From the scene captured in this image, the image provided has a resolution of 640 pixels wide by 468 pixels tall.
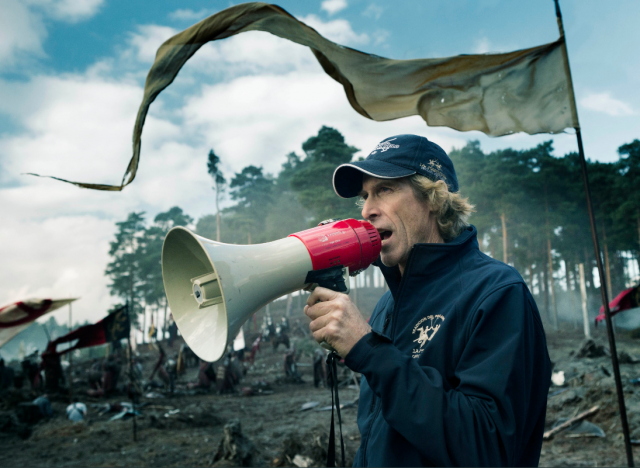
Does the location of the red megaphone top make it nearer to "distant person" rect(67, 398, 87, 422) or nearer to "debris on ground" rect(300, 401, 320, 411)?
"debris on ground" rect(300, 401, 320, 411)

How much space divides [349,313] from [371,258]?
1.51 ft

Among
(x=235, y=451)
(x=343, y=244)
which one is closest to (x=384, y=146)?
(x=343, y=244)

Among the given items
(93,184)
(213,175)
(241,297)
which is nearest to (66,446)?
(93,184)

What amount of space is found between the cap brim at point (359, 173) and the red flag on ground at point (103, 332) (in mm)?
9575

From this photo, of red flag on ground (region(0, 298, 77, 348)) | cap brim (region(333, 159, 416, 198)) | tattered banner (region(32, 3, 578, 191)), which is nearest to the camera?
cap brim (region(333, 159, 416, 198))

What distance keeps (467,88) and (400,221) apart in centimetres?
140

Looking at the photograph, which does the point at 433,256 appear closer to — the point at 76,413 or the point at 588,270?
the point at 76,413

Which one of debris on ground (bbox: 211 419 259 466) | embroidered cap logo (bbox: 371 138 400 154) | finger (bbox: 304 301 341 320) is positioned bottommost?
debris on ground (bbox: 211 419 259 466)

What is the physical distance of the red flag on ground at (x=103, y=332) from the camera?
32.9ft

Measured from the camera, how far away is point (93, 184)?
2.17m

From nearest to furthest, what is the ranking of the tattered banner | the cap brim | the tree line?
the cap brim < the tattered banner < the tree line

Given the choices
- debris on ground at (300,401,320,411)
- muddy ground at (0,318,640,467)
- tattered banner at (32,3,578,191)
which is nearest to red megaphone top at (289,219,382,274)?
tattered banner at (32,3,578,191)

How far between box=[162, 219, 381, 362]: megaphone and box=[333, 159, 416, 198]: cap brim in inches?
9.6

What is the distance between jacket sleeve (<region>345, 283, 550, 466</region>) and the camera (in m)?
1.24
